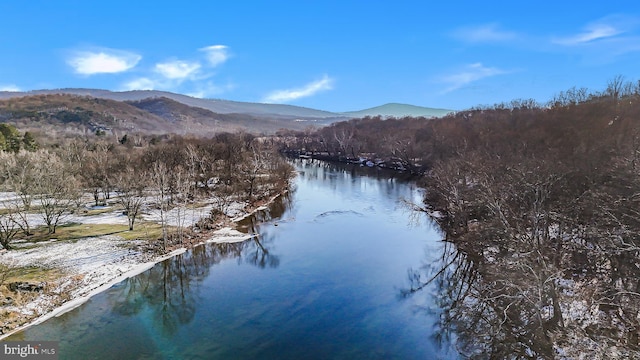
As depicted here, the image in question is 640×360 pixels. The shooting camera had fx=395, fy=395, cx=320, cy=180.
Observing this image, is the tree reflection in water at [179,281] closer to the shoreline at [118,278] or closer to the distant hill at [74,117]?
the shoreline at [118,278]

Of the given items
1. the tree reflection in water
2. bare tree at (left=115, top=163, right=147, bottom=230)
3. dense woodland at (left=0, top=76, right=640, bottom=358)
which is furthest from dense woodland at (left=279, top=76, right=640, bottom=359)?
bare tree at (left=115, top=163, right=147, bottom=230)

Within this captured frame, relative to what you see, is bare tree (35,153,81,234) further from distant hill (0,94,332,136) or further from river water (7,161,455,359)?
distant hill (0,94,332,136)

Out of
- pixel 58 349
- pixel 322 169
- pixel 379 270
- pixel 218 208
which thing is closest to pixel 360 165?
pixel 322 169

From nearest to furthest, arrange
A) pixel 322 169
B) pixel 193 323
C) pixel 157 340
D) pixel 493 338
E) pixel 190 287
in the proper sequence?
pixel 493 338 < pixel 157 340 < pixel 193 323 < pixel 190 287 < pixel 322 169

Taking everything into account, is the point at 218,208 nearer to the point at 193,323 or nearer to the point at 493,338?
the point at 193,323

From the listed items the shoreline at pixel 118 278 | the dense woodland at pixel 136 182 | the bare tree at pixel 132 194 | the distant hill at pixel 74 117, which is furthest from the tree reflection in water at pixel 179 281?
the distant hill at pixel 74 117

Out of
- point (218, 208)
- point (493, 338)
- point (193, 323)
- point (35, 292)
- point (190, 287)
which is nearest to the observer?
point (493, 338)
